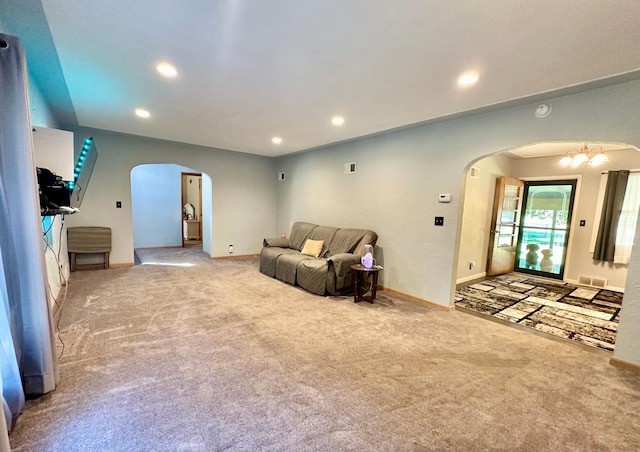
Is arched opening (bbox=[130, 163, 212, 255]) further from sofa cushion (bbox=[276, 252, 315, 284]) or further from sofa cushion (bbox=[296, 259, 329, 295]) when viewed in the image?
sofa cushion (bbox=[296, 259, 329, 295])

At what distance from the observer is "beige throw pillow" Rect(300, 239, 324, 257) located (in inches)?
184

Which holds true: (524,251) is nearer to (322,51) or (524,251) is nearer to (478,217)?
(478,217)

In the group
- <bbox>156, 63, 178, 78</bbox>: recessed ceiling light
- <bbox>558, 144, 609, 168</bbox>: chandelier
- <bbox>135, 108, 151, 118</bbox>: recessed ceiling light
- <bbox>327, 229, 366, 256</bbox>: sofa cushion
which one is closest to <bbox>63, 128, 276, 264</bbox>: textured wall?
<bbox>135, 108, 151, 118</bbox>: recessed ceiling light

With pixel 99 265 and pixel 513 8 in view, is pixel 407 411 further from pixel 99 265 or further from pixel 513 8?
pixel 99 265

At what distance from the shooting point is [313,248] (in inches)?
186

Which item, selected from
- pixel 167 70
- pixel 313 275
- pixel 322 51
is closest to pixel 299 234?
pixel 313 275

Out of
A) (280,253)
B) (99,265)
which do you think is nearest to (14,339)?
(280,253)

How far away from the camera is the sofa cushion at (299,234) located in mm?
5258

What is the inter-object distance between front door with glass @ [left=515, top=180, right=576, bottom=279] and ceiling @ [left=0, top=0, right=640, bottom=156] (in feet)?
12.6

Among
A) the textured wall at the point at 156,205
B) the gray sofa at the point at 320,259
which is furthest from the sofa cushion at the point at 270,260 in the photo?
the textured wall at the point at 156,205

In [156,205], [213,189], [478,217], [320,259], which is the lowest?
[320,259]

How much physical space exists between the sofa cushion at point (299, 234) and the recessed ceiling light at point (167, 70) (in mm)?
3356

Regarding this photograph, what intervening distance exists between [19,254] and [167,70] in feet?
5.82

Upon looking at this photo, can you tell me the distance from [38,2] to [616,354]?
501 centimetres
